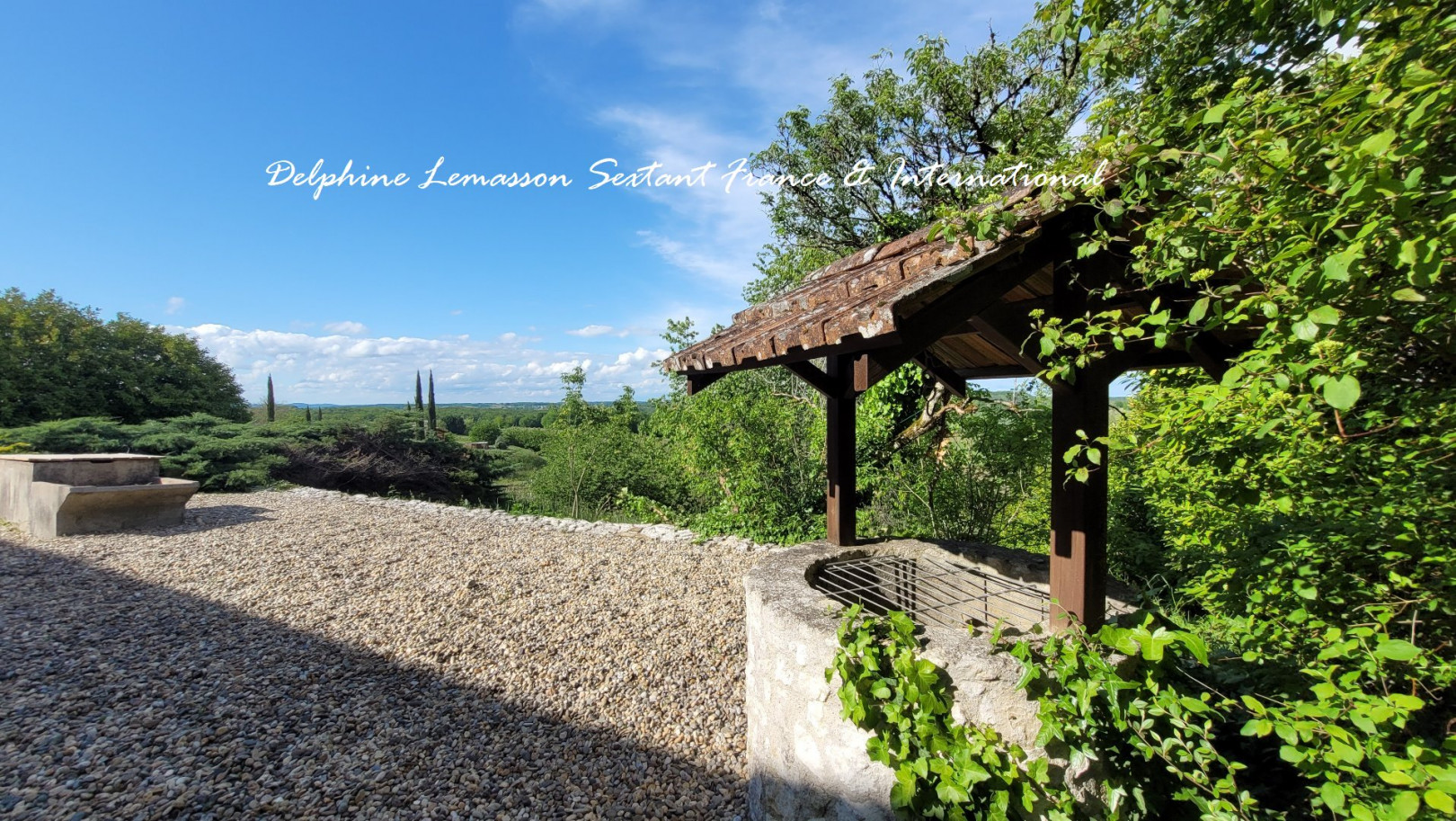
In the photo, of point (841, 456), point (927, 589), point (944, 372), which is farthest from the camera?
point (944, 372)

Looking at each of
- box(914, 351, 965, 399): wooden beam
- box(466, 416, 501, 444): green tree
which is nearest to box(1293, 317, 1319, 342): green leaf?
box(914, 351, 965, 399): wooden beam

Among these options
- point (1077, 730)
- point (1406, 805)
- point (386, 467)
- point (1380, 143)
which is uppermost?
point (1380, 143)

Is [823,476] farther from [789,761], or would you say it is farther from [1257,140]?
[1257,140]

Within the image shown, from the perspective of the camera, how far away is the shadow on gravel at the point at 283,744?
279cm

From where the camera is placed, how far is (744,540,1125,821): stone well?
2057 mm

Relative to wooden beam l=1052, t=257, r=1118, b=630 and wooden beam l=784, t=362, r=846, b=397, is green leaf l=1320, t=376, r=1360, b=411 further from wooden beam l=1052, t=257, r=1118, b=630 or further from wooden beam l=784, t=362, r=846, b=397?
wooden beam l=784, t=362, r=846, b=397

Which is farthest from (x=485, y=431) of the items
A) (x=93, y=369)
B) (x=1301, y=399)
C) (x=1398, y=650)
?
(x=1398, y=650)

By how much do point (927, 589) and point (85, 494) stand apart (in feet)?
32.6

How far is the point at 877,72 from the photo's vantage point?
30.8 ft

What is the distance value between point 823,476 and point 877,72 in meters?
6.61

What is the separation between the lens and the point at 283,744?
125 inches

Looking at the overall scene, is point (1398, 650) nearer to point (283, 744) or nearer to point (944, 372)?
point (944, 372)

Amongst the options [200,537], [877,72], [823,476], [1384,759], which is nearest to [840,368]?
[1384,759]

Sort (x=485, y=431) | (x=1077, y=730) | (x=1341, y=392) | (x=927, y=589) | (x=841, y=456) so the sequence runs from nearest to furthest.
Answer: (x=1341, y=392) < (x=1077, y=730) < (x=841, y=456) < (x=927, y=589) < (x=485, y=431)
